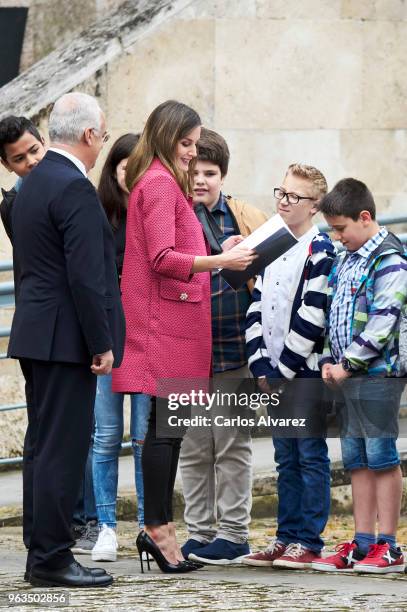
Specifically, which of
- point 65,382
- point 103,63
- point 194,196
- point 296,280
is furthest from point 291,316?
point 103,63

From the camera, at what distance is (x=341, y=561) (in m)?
6.54

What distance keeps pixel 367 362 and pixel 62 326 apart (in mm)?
1262

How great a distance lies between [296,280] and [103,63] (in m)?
2.88

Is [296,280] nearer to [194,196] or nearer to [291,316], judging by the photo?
[291,316]

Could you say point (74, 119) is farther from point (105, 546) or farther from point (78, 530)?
point (78, 530)

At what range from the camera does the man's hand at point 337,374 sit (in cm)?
645

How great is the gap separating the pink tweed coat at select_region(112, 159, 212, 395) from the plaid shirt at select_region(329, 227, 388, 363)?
0.52m

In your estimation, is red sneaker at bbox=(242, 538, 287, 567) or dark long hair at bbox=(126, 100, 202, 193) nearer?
dark long hair at bbox=(126, 100, 202, 193)

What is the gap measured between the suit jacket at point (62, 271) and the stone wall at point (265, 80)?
3.08 m

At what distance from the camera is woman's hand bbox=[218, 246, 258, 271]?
623 cm

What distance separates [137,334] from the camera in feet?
21.0

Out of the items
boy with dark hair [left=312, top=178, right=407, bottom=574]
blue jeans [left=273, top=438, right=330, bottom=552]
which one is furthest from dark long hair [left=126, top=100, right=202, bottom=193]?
blue jeans [left=273, top=438, right=330, bottom=552]

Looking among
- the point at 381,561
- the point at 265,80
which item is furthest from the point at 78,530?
the point at 265,80

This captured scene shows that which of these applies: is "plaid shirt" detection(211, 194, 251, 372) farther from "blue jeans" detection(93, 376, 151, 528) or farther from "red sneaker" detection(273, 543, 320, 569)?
"red sneaker" detection(273, 543, 320, 569)
